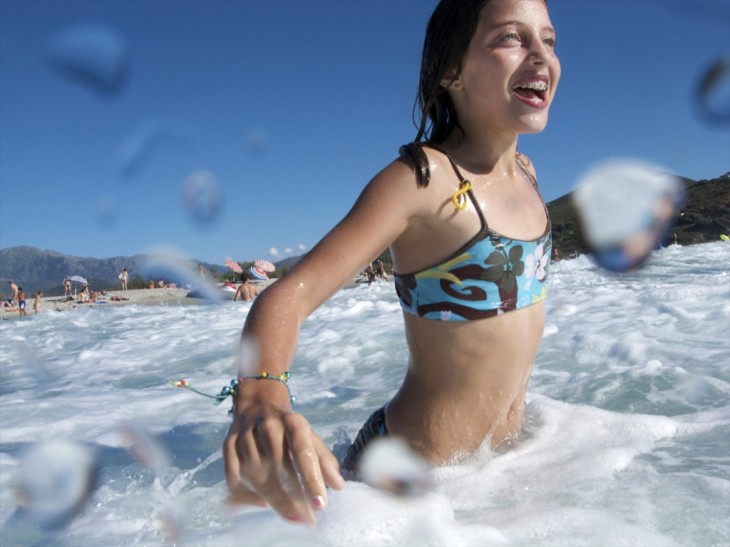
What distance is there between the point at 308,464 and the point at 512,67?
4.74ft

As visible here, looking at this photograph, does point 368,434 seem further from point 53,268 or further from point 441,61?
point 53,268

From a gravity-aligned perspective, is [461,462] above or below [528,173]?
below

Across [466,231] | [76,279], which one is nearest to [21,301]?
[76,279]

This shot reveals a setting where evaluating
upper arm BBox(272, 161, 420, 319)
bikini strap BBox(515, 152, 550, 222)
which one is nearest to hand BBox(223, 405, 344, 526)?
upper arm BBox(272, 161, 420, 319)

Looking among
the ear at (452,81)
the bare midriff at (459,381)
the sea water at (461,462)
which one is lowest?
the sea water at (461,462)

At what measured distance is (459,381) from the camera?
204 cm

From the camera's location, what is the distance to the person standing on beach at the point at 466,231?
6.00 ft

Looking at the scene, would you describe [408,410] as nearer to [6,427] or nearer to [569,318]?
[6,427]

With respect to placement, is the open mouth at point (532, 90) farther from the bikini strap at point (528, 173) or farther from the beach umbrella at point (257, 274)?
the beach umbrella at point (257, 274)

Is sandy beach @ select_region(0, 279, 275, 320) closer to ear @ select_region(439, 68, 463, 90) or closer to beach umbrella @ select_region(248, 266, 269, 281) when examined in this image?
beach umbrella @ select_region(248, 266, 269, 281)

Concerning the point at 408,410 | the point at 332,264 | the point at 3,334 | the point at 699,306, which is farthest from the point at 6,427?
the point at 3,334

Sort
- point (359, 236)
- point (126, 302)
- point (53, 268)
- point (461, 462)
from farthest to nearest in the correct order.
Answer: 1. point (53, 268)
2. point (126, 302)
3. point (461, 462)
4. point (359, 236)

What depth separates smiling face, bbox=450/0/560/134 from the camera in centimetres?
193

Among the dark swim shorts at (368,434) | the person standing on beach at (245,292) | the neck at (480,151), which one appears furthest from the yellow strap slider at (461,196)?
the person standing on beach at (245,292)
